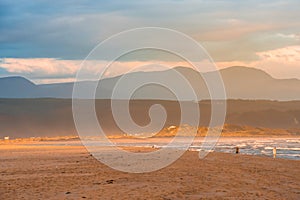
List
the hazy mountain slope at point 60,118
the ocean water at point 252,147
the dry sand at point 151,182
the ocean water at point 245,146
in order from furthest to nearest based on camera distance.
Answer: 1. the hazy mountain slope at point 60,118
2. the ocean water at point 245,146
3. the ocean water at point 252,147
4. the dry sand at point 151,182

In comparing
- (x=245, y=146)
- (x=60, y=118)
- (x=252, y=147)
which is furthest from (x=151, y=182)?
(x=60, y=118)

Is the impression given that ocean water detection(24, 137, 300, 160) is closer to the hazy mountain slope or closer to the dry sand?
the dry sand

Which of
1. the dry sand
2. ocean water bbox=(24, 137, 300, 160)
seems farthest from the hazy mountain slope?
the dry sand

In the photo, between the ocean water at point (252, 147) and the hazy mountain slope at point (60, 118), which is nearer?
the ocean water at point (252, 147)

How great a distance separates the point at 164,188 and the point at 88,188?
2.55 metres

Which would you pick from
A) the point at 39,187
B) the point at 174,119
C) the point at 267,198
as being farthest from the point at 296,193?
the point at 174,119

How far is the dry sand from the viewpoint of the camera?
17328mm

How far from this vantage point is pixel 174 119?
171 m

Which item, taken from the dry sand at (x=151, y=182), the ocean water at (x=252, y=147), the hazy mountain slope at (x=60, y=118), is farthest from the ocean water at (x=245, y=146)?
the hazy mountain slope at (x=60, y=118)

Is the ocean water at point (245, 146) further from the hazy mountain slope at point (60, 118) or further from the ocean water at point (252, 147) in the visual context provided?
the hazy mountain slope at point (60, 118)

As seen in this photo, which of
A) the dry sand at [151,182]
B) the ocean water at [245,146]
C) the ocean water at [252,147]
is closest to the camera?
the dry sand at [151,182]

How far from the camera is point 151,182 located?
2028 centimetres

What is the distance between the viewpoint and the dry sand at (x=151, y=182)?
17.3 meters

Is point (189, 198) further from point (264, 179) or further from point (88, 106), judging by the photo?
point (88, 106)
